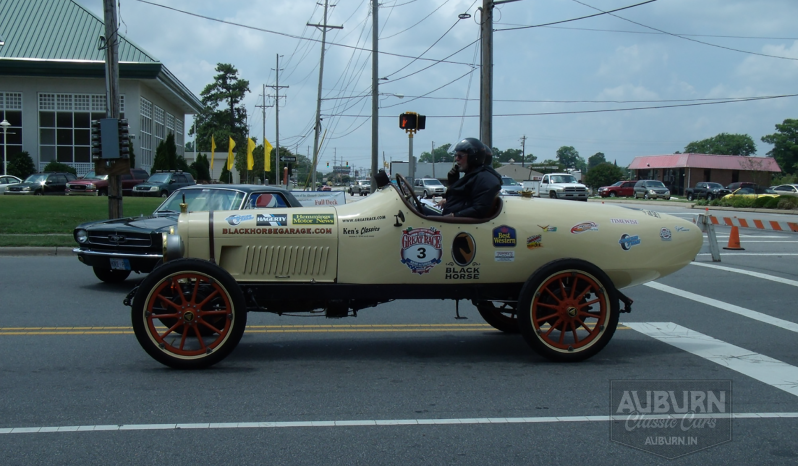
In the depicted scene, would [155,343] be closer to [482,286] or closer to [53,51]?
[482,286]

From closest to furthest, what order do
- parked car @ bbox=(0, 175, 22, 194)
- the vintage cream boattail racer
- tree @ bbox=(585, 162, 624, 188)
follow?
the vintage cream boattail racer, parked car @ bbox=(0, 175, 22, 194), tree @ bbox=(585, 162, 624, 188)

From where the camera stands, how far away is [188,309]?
5664 millimetres

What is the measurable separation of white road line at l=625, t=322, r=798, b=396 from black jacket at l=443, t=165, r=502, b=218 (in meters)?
2.46

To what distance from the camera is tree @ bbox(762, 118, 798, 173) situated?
10288 cm

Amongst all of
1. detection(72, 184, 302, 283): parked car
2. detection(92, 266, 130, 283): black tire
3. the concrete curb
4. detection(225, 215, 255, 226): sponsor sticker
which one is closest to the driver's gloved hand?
detection(225, 215, 255, 226): sponsor sticker

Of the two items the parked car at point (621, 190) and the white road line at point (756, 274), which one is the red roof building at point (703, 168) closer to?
the parked car at point (621, 190)

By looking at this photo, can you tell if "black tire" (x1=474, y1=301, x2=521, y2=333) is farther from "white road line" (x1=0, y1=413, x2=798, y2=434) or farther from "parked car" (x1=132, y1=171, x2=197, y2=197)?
"parked car" (x1=132, y1=171, x2=197, y2=197)

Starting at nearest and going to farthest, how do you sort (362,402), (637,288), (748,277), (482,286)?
(362,402) < (482,286) < (637,288) < (748,277)

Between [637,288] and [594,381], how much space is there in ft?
17.7

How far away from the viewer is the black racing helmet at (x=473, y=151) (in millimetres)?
6199

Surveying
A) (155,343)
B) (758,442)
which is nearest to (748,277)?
(758,442)

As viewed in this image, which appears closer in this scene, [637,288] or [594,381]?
[594,381]

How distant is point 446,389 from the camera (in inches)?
210

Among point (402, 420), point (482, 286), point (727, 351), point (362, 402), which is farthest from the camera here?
point (727, 351)
